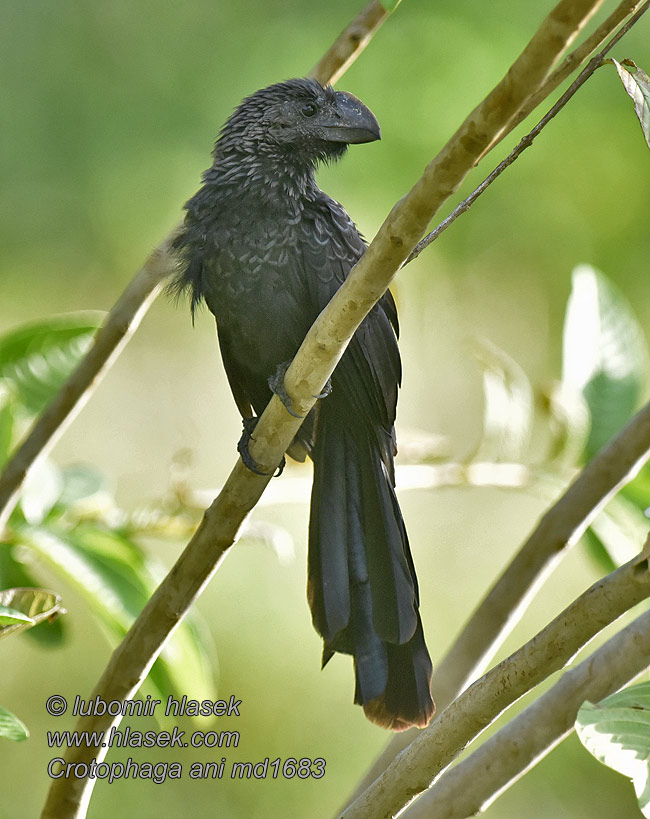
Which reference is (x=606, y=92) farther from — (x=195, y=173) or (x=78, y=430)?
(x=78, y=430)

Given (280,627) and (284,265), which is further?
(280,627)

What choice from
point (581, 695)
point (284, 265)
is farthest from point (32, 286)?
point (581, 695)

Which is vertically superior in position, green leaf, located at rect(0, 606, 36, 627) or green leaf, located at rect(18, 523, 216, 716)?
green leaf, located at rect(0, 606, 36, 627)

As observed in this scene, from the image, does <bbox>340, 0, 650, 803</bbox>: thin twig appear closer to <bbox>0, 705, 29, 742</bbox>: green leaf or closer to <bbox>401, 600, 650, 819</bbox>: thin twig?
<bbox>401, 600, 650, 819</bbox>: thin twig

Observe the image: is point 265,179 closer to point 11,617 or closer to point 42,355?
point 42,355

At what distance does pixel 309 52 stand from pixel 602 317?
9.98 feet

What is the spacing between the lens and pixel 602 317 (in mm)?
1607

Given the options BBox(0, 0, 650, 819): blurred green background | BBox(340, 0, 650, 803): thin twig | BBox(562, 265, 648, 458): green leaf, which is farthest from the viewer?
BBox(0, 0, 650, 819): blurred green background

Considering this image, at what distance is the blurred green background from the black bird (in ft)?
4.98

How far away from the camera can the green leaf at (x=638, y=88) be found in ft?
2.92

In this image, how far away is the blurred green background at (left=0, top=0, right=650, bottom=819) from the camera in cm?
388

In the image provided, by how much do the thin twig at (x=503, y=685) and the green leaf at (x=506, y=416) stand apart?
2.59 feet

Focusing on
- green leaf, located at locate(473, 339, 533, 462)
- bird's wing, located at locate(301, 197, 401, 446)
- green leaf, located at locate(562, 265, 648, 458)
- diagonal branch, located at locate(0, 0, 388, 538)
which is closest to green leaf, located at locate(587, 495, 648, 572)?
green leaf, located at locate(562, 265, 648, 458)

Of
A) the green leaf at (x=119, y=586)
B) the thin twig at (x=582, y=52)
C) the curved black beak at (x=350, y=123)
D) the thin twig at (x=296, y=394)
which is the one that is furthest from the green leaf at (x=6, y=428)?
the thin twig at (x=582, y=52)
